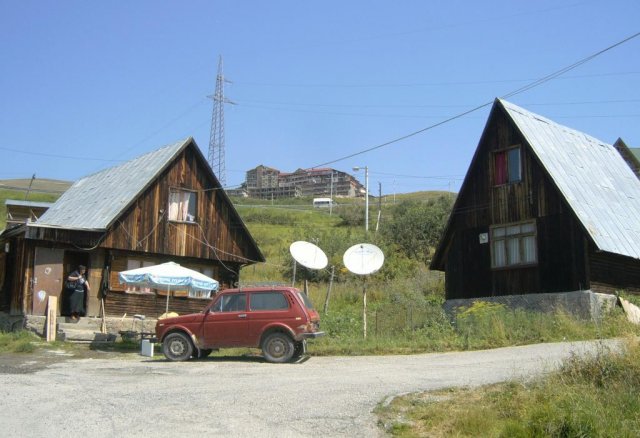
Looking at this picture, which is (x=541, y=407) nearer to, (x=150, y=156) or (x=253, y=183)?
(x=150, y=156)

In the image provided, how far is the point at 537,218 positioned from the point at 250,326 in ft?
35.7

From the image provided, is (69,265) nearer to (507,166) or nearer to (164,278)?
(164,278)

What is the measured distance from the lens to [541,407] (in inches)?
362

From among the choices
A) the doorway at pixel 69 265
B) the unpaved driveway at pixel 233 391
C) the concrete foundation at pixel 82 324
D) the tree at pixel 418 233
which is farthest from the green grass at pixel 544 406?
the tree at pixel 418 233

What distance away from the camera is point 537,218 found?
23000 mm

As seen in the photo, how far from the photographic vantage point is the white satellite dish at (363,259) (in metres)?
20.8

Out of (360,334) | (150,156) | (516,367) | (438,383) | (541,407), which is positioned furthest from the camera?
(150,156)

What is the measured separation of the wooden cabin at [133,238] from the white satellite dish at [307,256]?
7168 mm

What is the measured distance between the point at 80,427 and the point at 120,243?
16887mm

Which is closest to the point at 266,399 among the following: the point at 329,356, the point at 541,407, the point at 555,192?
the point at 541,407

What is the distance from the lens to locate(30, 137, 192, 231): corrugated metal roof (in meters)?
26.1

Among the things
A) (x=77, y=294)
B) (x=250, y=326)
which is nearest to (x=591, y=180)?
(x=250, y=326)

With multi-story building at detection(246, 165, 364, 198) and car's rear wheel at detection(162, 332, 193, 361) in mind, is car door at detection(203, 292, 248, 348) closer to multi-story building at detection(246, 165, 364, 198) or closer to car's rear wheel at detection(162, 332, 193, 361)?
car's rear wheel at detection(162, 332, 193, 361)

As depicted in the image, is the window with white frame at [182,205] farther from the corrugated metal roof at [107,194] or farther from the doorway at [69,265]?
the doorway at [69,265]
